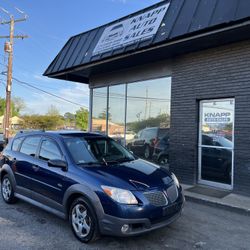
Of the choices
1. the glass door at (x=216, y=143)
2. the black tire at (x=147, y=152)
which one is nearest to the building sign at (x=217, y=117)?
the glass door at (x=216, y=143)

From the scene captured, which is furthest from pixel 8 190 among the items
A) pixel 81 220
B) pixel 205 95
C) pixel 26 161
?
pixel 205 95

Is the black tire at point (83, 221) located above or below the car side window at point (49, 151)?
below

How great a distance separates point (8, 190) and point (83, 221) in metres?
2.80

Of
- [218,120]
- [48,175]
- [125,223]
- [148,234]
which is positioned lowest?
[148,234]

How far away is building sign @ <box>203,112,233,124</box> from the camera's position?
766 cm

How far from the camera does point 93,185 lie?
451 centimetres

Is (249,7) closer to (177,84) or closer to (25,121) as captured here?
(177,84)

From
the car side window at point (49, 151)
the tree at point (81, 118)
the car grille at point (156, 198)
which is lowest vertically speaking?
the car grille at point (156, 198)

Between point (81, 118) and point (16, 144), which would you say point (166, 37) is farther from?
point (81, 118)

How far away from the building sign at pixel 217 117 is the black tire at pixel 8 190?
5052 millimetres

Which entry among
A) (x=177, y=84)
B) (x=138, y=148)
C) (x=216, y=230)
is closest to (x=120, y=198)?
(x=216, y=230)

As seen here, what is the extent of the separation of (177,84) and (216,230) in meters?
4.55

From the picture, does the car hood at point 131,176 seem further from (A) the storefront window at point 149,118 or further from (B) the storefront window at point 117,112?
(B) the storefront window at point 117,112

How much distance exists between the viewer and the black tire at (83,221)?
4461mm
